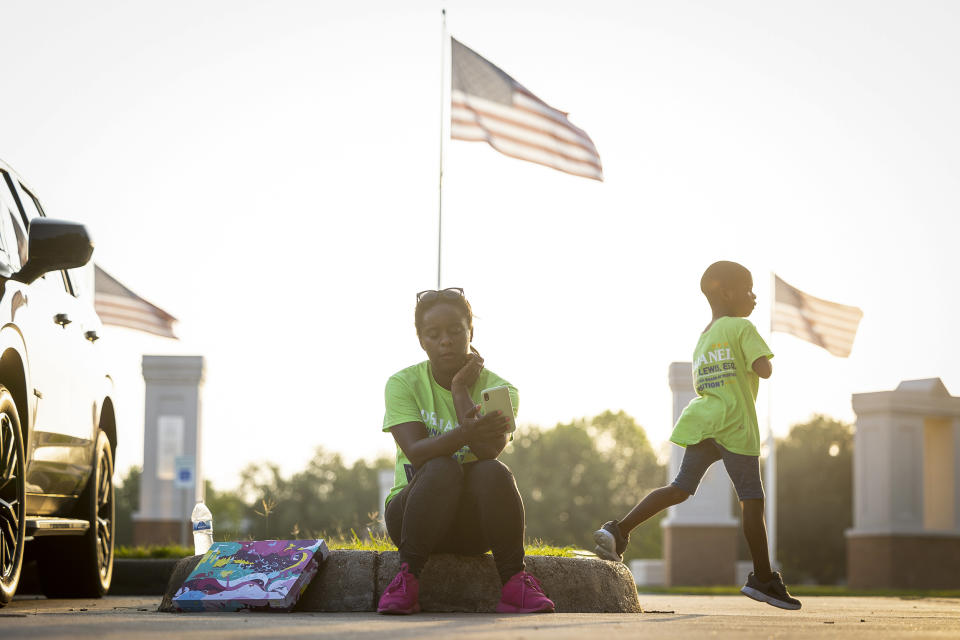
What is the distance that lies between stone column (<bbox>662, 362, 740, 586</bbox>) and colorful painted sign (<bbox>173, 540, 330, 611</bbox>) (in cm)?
1673

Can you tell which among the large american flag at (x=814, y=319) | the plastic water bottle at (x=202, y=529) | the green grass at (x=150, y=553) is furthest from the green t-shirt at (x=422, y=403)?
the large american flag at (x=814, y=319)

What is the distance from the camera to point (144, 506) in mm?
23328

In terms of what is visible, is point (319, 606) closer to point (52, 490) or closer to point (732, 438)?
point (52, 490)

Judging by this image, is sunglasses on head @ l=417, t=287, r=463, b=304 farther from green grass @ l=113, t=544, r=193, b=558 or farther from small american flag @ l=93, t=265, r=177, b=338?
small american flag @ l=93, t=265, r=177, b=338

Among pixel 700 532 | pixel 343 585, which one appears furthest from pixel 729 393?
pixel 700 532

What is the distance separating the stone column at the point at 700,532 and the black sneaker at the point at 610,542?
51.4 feet

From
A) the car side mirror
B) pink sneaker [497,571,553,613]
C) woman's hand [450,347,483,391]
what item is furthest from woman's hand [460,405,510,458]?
the car side mirror

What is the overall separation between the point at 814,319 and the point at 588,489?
55221 mm

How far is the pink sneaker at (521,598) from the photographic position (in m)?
5.93

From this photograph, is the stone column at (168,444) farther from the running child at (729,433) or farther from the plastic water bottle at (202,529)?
the running child at (729,433)

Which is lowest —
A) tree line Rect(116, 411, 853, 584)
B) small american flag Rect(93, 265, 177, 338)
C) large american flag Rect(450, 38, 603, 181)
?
tree line Rect(116, 411, 853, 584)

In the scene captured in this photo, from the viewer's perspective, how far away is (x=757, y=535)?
22.8 ft

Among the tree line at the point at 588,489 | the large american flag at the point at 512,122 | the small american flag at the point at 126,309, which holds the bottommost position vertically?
the tree line at the point at 588,489

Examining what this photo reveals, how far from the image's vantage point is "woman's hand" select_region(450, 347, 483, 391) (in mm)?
6027
